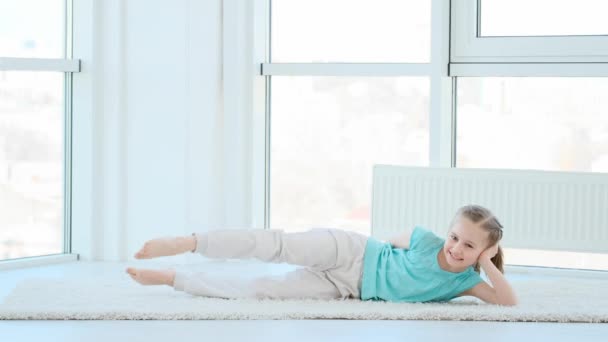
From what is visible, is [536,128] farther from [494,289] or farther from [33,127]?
[33,127]

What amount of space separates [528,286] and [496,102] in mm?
1019

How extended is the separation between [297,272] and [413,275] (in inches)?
15.6

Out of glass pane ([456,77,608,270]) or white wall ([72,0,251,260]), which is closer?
glass pane ([456,77,608,270])

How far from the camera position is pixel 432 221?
4.14 m

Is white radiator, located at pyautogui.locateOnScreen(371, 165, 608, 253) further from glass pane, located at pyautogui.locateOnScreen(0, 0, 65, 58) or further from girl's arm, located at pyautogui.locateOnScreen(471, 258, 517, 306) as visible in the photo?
glass pane, located at pyautogui.locateOnScreen(0, 0, 65, 58)

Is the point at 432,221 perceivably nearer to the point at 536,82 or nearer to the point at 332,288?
the point at 536,82

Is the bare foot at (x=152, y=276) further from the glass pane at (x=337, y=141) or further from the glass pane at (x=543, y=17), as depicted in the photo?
the glass pane at (x=543, y=17)

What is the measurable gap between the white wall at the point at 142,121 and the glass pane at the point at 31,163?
0.29ft

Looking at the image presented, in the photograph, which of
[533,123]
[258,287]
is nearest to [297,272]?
[258,287]

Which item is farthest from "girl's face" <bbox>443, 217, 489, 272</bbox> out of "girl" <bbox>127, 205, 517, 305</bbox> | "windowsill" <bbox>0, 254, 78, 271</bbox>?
"windowsill" <bbox>0, 254, 78, 271</bbox>

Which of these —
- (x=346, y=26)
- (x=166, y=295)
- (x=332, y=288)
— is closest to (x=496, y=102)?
(x=346, y=26)

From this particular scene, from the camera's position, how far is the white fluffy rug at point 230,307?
2.88 meters

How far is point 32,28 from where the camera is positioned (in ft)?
13.8

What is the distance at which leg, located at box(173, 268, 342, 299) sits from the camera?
318 centimetres
